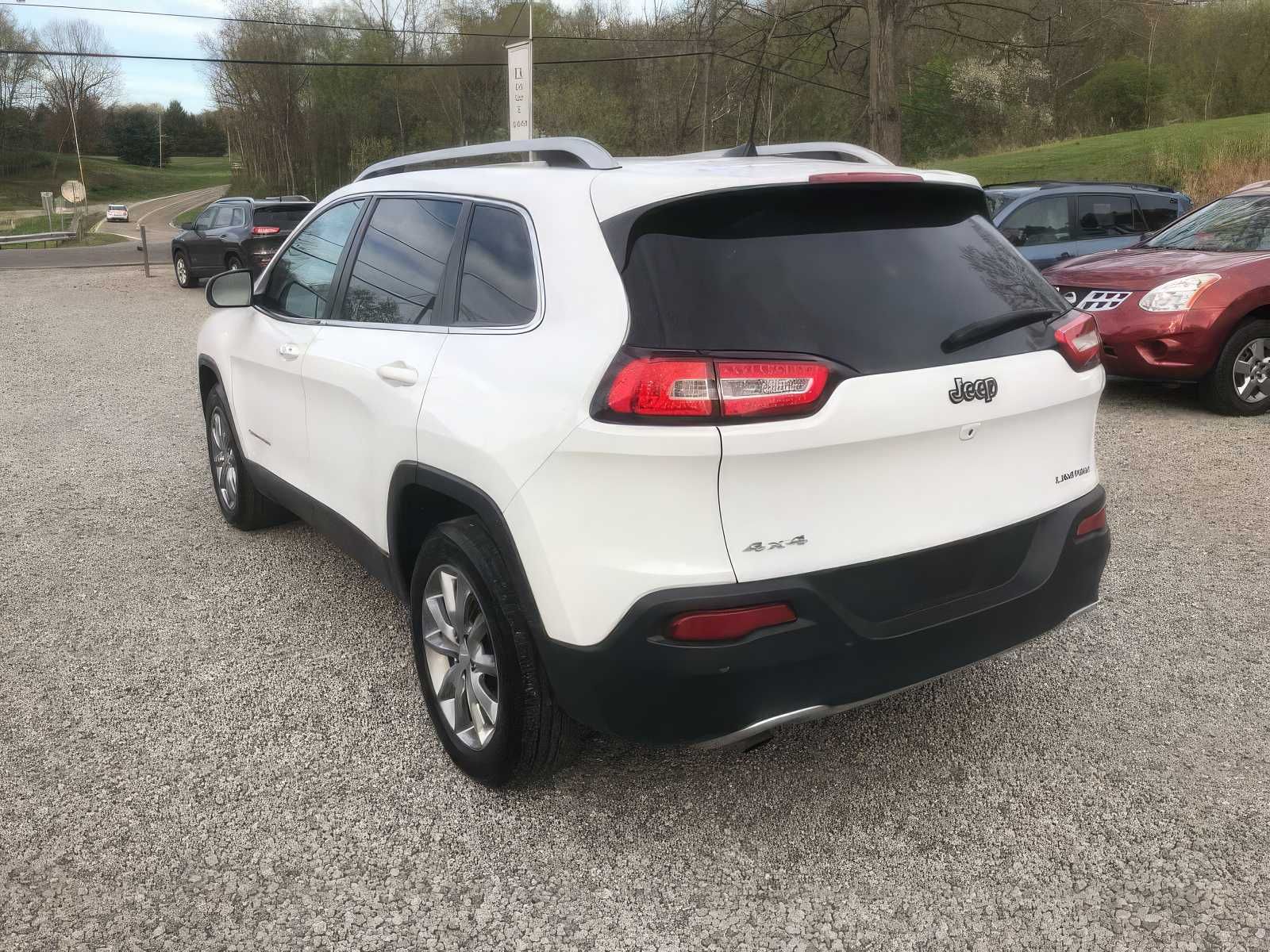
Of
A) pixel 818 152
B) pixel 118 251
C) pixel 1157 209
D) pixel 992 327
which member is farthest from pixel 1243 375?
pixel 118 251

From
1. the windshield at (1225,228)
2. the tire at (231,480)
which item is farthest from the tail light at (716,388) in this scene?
the windshield at (1225,228)

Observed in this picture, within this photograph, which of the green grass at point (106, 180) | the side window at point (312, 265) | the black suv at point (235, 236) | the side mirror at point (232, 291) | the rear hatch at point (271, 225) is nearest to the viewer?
the side window at point (312, 265)

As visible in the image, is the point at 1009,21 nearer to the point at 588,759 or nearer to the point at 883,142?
the point at 883,142

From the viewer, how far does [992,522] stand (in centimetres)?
273

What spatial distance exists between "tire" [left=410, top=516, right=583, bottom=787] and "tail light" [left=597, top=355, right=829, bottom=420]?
0.71 meters

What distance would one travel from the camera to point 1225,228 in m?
8.41

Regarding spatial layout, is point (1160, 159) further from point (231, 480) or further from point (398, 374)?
point (398, 374)

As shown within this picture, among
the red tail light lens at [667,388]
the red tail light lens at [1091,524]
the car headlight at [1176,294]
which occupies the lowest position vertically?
the red tail light lens at [1091,524]

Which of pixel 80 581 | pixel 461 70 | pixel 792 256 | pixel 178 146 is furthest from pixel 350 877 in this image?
pixel 178 146

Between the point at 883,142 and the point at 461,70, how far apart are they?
43.7m

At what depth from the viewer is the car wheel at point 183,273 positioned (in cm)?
2009

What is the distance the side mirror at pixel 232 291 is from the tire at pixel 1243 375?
660 cm

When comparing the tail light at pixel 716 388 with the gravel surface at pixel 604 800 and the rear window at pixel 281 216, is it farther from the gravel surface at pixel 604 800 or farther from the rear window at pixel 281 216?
the rear window at pixel 281 216

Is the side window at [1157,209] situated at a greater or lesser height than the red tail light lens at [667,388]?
greater
